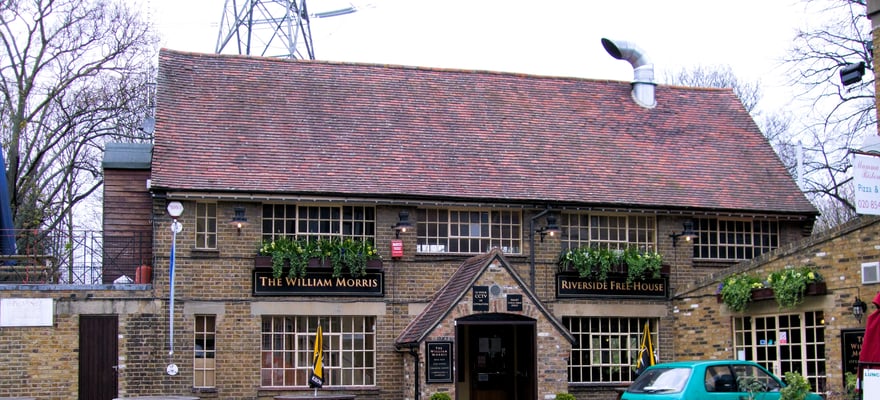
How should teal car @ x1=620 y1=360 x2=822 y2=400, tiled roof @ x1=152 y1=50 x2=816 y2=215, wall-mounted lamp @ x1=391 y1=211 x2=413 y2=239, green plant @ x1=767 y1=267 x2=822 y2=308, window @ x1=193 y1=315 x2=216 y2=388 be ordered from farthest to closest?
tiled roof @ x1=152 y1=50 x2=816 y2=215 → wall-mounted lamp @ x1=391 y1=211 x2=413 y2=239 → window @ x1=193 y1=315 x2=216 y2=388 → green plant @ x1=767 y1=267 x2=822 y2=308 → teal car @ x1=620 y1=360 x2=822 y2=400

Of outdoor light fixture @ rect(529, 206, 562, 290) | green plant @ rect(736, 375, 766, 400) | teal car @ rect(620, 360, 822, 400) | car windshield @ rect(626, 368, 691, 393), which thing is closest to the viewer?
green plant @ rect(736, 375, 766, 400)

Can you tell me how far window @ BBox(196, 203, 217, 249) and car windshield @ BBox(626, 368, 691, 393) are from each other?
915 centimetres

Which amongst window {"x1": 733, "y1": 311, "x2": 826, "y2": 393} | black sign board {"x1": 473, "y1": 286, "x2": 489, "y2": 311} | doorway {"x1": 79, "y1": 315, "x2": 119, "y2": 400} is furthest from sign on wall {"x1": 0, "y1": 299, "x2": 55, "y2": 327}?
window {"x1": 733, "y1": 311, "x2": 826, "y2": 393}

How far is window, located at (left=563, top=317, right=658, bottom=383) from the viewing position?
945 inches

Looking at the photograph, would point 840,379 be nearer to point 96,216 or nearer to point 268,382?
point 268,382

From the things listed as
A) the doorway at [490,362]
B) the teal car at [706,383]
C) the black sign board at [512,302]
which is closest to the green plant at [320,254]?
the doorway at [490,362]

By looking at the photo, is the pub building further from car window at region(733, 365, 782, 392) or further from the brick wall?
car window at region(733, 365, 782, 392)

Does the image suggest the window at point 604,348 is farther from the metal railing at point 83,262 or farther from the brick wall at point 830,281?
the metal railing at point 83,262

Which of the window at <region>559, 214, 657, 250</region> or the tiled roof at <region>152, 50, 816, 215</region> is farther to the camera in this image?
the window at <region>559, 214, 657, 250</region>

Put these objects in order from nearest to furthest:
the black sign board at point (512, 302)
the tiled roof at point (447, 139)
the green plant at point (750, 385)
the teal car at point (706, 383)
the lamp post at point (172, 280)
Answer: the green plant at point (750, 385), the teal car at point (706, 383), the lamp post at point (172, 280), the black sign board at point (512, 302), the tiled roof at point (447, 139)

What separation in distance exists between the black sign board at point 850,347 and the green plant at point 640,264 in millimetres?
5579

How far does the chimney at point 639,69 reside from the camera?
2822 centimetres

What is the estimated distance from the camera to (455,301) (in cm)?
2133

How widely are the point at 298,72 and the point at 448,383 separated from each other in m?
8.97
